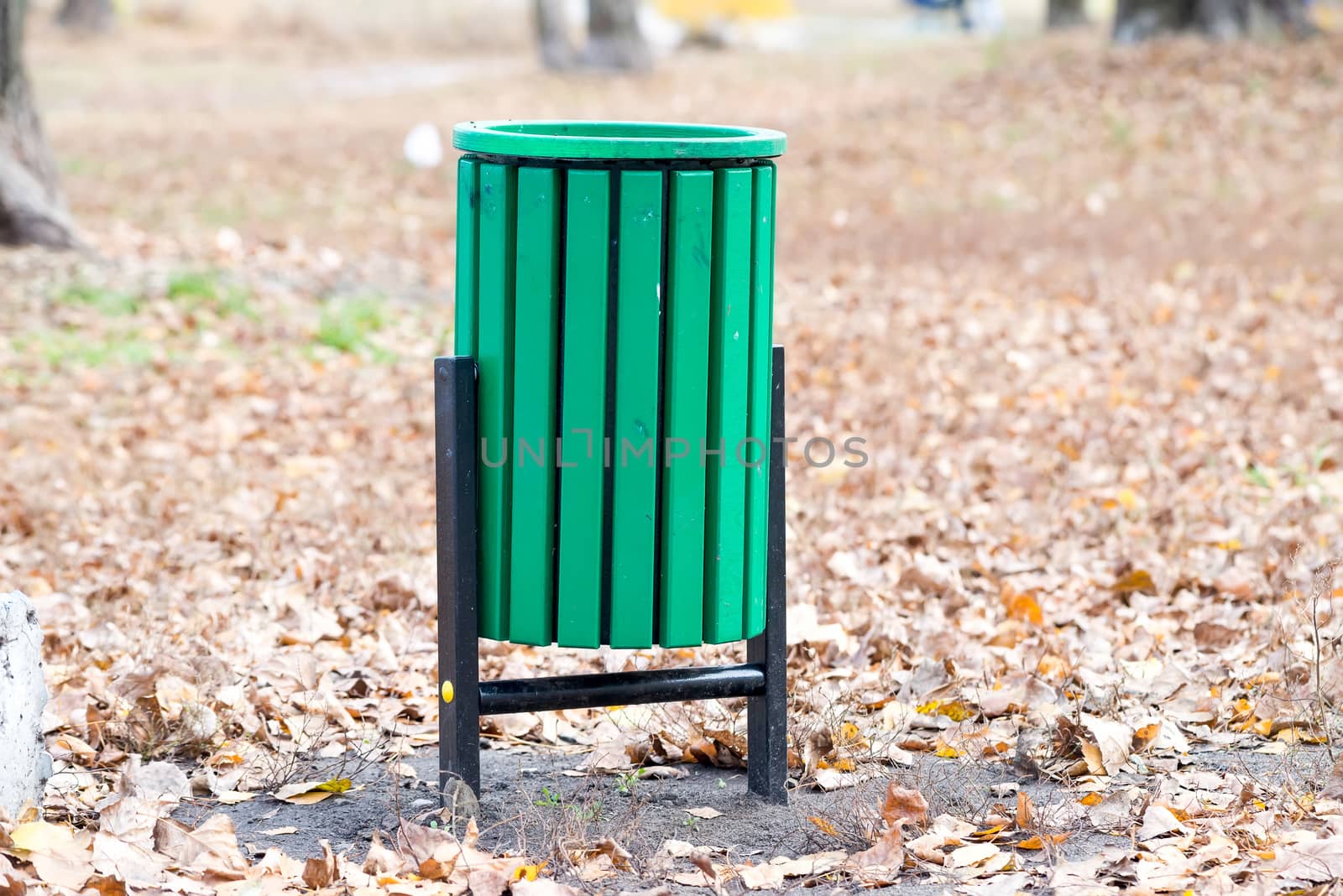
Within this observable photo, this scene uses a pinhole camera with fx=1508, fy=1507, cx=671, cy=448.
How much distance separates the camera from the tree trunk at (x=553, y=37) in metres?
20.5

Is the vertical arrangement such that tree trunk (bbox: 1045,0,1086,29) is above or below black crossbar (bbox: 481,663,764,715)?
above

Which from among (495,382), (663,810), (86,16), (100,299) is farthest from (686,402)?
(86,16)

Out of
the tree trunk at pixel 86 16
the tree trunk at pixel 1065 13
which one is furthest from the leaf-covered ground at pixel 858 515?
the tree trunk at pixel 86 16

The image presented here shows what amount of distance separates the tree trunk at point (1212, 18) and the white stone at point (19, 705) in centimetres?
1514

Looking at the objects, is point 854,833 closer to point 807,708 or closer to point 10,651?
point 807,708

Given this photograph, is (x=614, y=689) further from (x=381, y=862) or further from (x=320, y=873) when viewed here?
(x=320, y=873)

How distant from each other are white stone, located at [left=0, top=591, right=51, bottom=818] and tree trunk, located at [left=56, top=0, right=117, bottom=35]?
29.0 metres

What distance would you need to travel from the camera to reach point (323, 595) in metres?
4.55

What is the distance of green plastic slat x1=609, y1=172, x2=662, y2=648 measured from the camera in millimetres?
2865

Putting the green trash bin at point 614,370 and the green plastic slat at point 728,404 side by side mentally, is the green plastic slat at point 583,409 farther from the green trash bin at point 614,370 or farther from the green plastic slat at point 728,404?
the green plastic slat at point 728,404

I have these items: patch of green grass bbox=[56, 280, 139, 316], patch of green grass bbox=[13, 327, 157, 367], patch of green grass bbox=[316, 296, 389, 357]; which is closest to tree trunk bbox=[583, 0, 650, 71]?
patch of green grass bbox=[316, 296, 389, 357]

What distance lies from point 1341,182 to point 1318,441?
20.3ft

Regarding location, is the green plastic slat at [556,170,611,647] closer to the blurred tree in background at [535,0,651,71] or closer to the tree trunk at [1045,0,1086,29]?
the blurred tree in background at [535,0,651,71]

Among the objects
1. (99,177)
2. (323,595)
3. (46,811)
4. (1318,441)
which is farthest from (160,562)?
(99,177)
